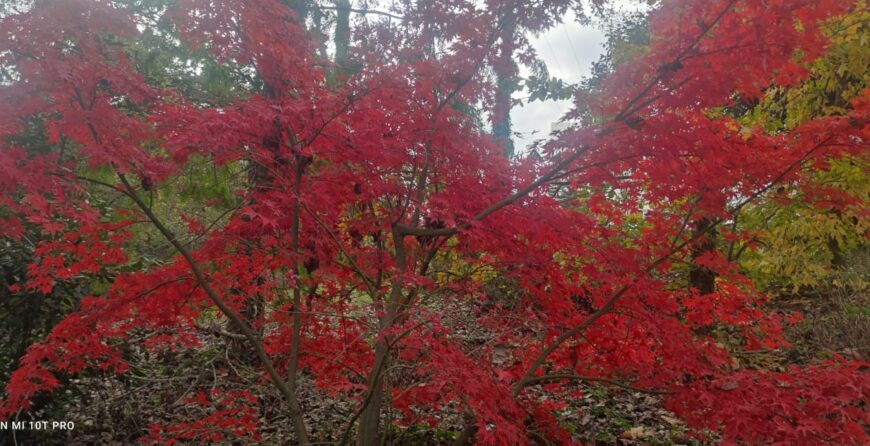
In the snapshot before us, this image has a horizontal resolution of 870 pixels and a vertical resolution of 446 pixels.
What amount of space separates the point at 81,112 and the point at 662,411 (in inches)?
249

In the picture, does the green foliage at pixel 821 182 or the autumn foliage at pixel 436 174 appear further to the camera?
the green foliage at pixel 821 182

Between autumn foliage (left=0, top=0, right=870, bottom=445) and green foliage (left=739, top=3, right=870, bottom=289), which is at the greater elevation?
green foliage (left=739, top=3, right=870, bottom=289)

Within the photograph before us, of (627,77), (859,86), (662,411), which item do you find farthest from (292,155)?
(859,86)

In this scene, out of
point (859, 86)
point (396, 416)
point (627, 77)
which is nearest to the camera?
point (627, 77)

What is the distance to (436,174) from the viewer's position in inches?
165

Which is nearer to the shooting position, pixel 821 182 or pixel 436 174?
pixel 436 174

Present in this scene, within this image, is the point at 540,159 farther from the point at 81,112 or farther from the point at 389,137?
the point at 81,112

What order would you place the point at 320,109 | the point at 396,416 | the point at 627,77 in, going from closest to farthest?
the point at 627,77, the point at 320,109, the point at 396,416

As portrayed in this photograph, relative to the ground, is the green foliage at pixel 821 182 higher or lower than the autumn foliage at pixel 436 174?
higher

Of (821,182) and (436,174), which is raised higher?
(821,182)

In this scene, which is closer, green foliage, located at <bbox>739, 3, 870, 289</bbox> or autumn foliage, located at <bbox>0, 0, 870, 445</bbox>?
autumn foliage, located at <bbox>0, 0, 870, 445</bbox>

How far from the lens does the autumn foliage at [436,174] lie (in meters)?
3.13

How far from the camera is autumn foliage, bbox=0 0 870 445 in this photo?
123 inches

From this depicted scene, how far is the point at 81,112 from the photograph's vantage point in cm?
336
